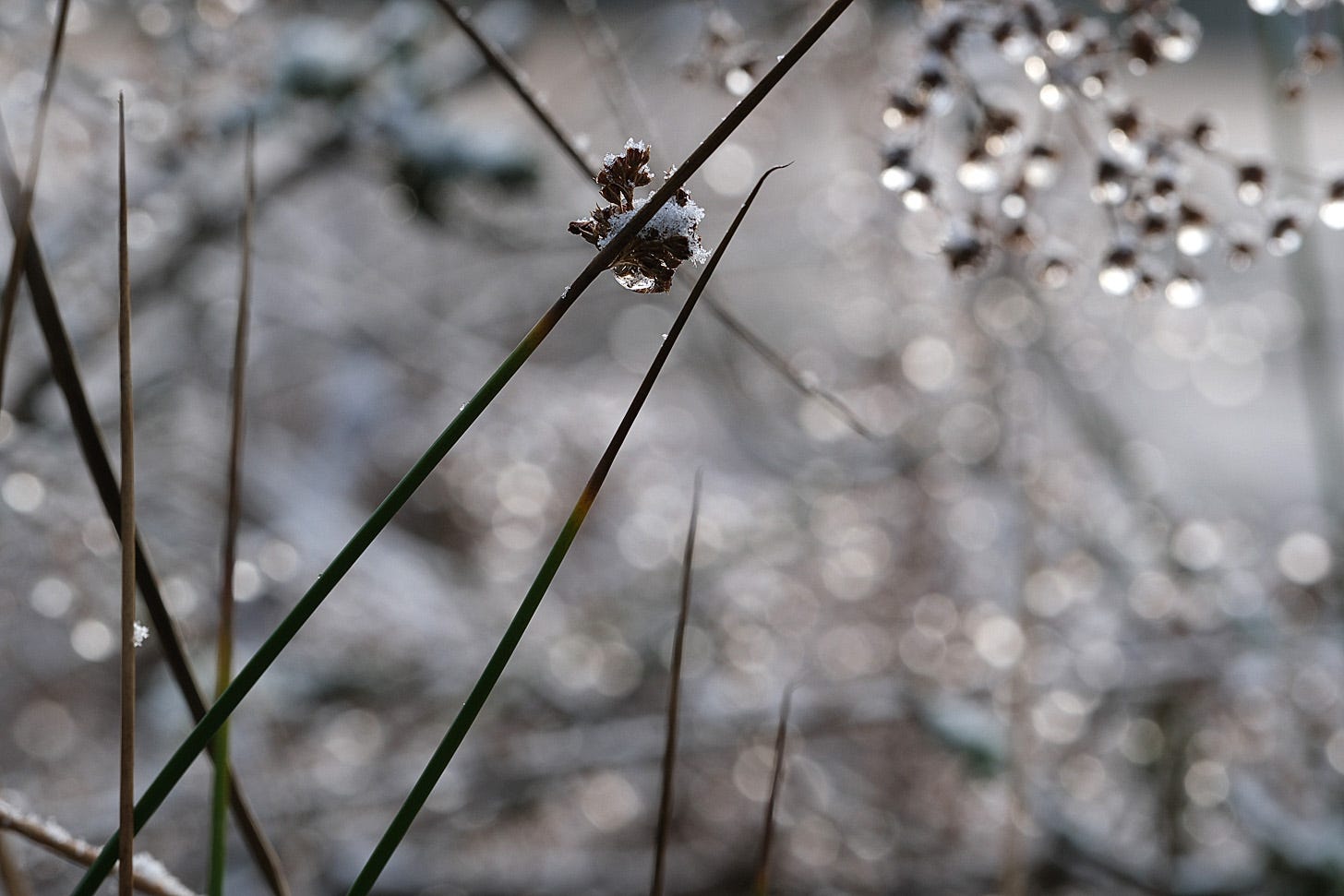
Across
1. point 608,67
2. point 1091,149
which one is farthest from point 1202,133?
point 608,67

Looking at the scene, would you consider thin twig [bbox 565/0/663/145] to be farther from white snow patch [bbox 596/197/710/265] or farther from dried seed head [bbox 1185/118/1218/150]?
dried seed head [bbox 1185/118/1218/150]

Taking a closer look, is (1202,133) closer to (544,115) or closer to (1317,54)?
(1317,54)

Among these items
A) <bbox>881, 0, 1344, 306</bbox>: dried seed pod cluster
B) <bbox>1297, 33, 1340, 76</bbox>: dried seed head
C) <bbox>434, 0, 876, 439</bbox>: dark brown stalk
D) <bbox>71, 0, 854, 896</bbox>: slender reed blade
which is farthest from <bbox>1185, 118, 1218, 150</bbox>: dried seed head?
<bbox>71, 0, 854, 896</bbox>: slender reed blade

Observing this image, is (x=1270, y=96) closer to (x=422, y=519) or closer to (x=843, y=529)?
(x=843, y=529)

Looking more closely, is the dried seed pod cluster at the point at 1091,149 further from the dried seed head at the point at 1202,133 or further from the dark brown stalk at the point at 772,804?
the dark brown stalk at the point at 772,804

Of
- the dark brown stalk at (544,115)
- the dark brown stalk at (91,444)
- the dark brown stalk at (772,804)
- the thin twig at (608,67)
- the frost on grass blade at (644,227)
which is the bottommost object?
the dark brown stalk at (772,804)

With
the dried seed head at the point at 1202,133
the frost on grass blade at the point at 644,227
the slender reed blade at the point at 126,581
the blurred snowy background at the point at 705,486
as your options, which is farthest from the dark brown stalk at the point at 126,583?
the dried seed head at the point at 1202,133

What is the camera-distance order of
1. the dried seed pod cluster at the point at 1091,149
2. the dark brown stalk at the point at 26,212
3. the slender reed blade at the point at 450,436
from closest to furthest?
the slender reed blade at the point at 450,436
the dark brown stalk at the point at 26,212
the dried seed pod cluster at the point at 1091,149
